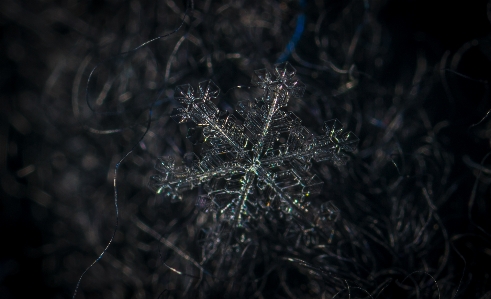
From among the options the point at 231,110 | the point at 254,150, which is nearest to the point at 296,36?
the point at 231,110

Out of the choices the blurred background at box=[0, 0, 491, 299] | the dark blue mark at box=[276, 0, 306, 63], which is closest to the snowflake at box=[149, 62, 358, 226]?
the blurred background at box=[0, 0, 491, 299]

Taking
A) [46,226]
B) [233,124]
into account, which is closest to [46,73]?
[46,226]

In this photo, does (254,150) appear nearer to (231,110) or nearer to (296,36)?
(231,110)

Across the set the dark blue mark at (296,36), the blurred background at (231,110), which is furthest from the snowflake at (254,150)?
the dark blue mark at (296,36)

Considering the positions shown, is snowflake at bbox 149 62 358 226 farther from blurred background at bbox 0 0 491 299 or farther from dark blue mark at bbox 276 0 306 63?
dark blue mark at bbox 276 0 306 63

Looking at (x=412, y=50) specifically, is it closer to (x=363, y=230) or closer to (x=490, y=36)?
(x=490, y=36)

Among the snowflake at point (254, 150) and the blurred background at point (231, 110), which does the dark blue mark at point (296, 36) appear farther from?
the snowflake at point (254, 150)
